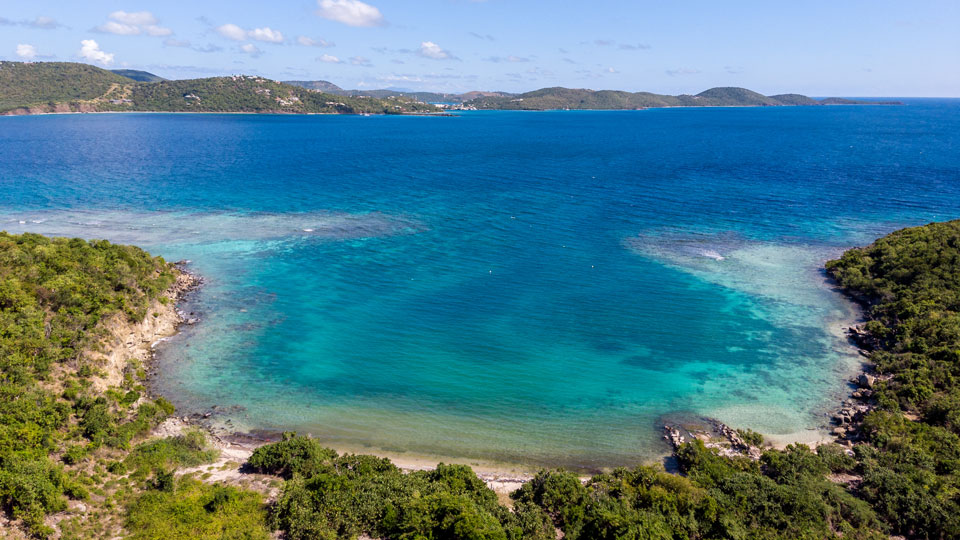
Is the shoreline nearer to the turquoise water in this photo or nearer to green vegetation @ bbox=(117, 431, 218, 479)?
the turquoise water

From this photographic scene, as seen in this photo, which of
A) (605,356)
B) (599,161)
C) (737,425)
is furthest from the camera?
(599,161)

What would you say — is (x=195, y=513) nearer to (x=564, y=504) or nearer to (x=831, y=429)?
(x=564, y=504)

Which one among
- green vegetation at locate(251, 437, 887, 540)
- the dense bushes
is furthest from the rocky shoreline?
the dense bushes

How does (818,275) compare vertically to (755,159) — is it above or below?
below

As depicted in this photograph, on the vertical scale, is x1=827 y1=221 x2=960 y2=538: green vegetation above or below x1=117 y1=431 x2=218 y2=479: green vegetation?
above

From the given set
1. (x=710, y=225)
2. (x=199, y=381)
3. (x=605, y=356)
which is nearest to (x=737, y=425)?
(x=605, y=356)

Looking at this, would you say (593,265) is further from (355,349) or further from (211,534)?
(211,534)

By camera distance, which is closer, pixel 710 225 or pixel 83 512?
pixel 83 512

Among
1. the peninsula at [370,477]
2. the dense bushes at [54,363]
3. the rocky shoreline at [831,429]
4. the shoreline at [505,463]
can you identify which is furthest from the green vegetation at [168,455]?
the rocky shoreline at [831,429]

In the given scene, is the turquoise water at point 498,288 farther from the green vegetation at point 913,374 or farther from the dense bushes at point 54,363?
the dense bushes at point 54,363

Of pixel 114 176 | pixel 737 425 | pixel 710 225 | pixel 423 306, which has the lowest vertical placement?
pixel 737 425
